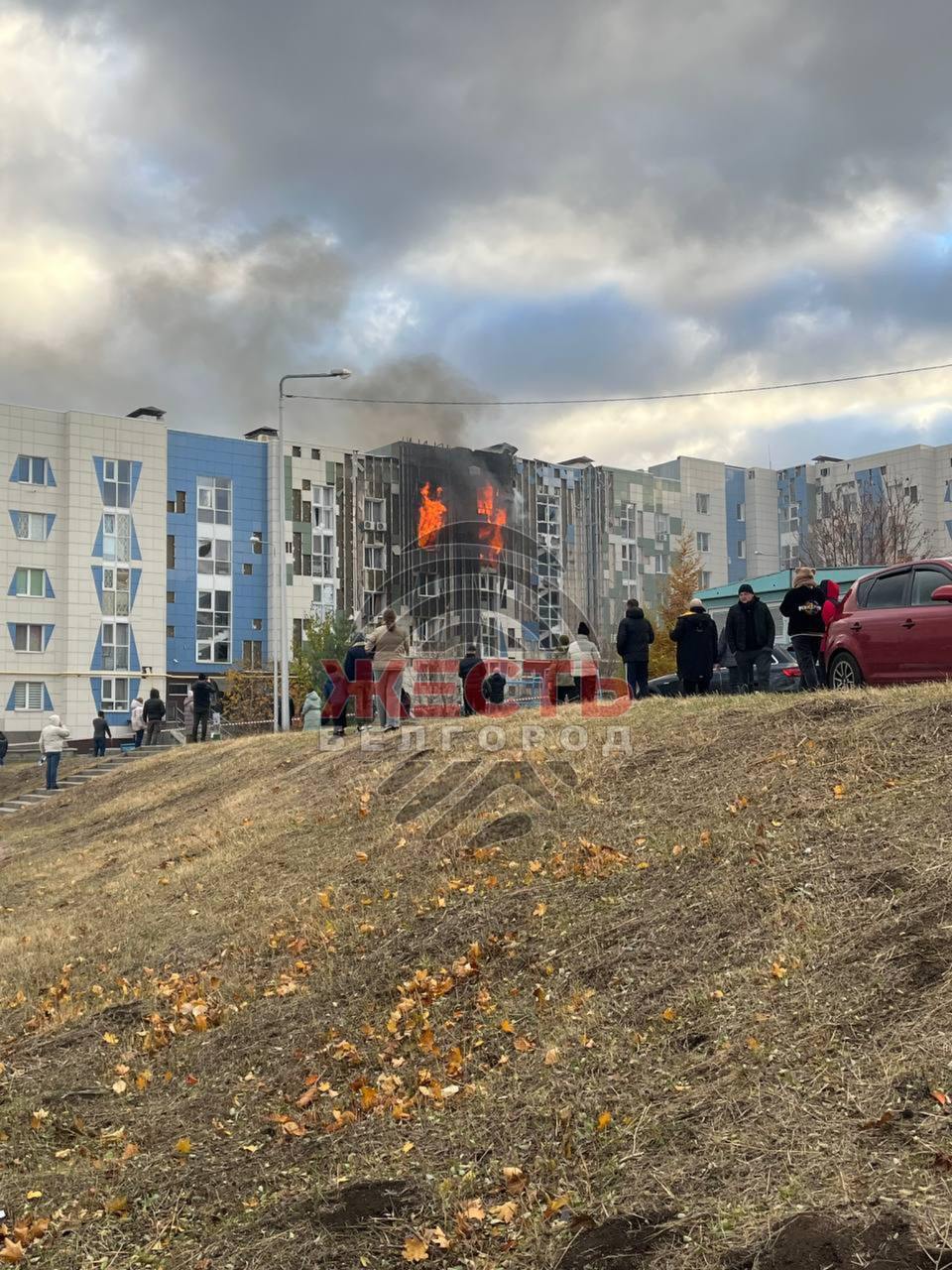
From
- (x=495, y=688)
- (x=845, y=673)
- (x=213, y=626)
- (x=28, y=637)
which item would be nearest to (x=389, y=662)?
(x=495, y=688)

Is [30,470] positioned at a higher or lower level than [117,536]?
higher

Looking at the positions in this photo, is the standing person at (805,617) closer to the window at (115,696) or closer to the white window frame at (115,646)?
the window at (115,696)

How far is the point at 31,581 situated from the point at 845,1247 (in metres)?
58.0

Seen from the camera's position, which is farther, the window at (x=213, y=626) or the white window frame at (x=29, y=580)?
the window at (x=213, y=626)

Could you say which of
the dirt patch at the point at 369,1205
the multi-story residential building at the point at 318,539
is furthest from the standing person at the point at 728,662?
the multi-story residential building at the point at 318,539

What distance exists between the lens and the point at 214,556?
6341 centimetres

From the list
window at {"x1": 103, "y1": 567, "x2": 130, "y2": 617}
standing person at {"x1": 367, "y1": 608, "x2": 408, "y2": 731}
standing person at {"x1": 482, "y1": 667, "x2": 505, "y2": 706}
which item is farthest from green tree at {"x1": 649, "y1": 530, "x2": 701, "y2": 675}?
standing person at {"x1": 367, "y1": 608, "x2": 408, "y2": 731}

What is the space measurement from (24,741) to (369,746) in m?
41.8

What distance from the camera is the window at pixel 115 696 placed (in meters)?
58.5

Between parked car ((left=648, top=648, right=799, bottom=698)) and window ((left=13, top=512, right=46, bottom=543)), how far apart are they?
140ft

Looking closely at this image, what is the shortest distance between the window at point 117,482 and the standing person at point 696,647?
47.4 m

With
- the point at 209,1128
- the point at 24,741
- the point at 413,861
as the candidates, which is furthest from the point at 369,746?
the point at 24,741

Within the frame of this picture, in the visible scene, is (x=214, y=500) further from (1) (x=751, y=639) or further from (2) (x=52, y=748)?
(1) (x=751, y=639)

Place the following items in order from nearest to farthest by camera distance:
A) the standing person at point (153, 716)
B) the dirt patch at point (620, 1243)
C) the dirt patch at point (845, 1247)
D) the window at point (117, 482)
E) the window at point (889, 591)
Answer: the dirt patch at point (845, 1247), the dirt patch at point (620, 1243), the window at point (889, 591), the standing person at point (153, 716), the window at point (117, 482)
